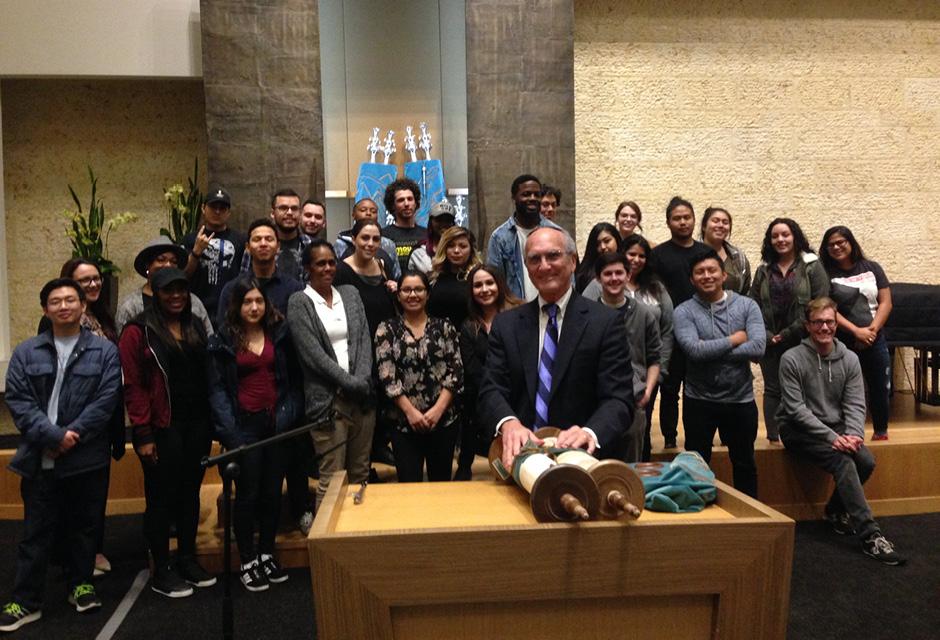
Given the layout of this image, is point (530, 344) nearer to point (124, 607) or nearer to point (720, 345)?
point (720, 345)

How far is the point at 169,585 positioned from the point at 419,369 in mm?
1486

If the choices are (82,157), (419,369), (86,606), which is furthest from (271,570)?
(82,157)

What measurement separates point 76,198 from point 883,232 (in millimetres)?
7182

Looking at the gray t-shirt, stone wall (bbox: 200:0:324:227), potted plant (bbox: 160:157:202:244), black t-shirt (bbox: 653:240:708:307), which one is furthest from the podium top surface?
potted plant (bbox: 160:157:202:244)

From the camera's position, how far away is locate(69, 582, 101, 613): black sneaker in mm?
3449

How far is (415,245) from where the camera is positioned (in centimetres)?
471

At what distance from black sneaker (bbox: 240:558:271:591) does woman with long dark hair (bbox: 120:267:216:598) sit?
18cm

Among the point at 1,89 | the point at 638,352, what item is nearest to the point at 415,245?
the point at 638,352

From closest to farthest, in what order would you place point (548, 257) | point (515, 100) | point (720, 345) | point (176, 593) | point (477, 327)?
point (548, 257) < point (176, 593) < point (477, 327) < point (720, 345) < point (515, 100)

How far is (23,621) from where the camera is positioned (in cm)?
335

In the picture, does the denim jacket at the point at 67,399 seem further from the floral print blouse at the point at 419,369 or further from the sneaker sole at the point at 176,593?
the floral print blouse at the point at 419,369

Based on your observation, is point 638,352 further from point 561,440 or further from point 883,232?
point 883,232

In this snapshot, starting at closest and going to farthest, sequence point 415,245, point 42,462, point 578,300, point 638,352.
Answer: point 578,300 → point 42,462 → point 638,352 → point 415,245

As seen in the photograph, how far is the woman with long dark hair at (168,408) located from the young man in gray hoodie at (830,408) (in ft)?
9.82
